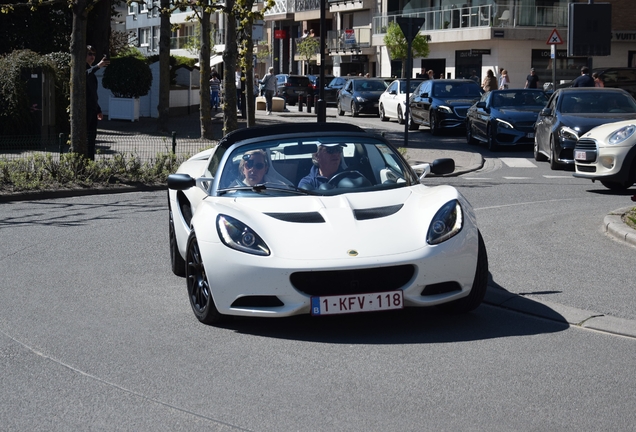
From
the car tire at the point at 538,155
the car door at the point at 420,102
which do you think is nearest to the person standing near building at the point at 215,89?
the car door at the point at 420,102

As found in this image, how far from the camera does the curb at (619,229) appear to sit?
34.8 feet

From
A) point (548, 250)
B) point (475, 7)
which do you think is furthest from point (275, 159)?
point (475, 7)

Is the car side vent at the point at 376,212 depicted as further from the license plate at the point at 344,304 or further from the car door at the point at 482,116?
the car door at the point at 482,116

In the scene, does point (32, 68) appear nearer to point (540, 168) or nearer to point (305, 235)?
point (540, 168)

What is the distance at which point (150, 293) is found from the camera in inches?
342

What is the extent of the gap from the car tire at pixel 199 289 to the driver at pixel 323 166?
3.21 feet

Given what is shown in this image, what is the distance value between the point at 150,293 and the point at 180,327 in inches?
53.9

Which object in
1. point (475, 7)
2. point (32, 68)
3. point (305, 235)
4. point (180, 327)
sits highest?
point (475, 7)

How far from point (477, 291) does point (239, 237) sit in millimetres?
1651

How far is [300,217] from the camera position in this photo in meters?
7.34

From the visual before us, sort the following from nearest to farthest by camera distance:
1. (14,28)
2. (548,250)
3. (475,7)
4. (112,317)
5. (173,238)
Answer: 1. (112,317)
2. (173,238)
3. (548,250)
4. (14,28)
5. (475,7)

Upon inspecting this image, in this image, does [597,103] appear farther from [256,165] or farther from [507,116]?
[256,165]

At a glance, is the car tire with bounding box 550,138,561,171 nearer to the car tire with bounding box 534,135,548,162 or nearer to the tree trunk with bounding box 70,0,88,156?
the car tire with bounding box 534,135,548,162

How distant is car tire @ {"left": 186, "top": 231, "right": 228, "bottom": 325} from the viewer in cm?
731
